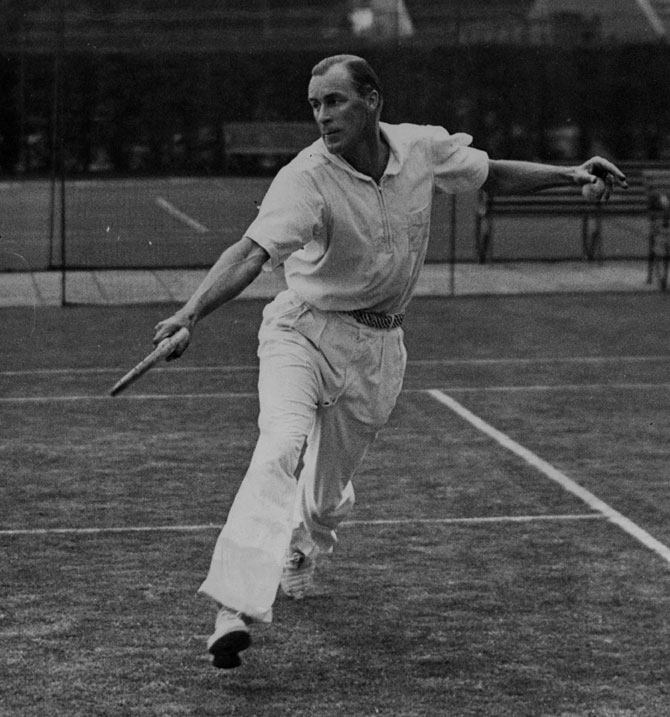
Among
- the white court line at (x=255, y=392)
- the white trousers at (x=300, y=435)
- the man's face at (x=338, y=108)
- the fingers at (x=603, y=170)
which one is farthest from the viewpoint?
the white court line at (x=255, y=392)

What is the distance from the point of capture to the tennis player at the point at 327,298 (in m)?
5.66

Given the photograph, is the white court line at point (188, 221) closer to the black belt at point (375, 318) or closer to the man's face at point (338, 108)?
the black belt at point (375, 318)

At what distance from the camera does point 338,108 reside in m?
6.08

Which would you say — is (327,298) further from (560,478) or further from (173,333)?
(560,478)

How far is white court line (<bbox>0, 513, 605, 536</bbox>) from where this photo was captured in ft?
26.2

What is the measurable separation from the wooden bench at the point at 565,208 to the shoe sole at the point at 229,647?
1499 cm

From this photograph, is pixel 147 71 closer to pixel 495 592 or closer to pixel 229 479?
pixel 229 479

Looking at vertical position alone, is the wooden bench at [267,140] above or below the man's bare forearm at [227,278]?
below

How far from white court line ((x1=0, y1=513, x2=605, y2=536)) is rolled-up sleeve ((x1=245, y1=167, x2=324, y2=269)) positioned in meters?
2.36

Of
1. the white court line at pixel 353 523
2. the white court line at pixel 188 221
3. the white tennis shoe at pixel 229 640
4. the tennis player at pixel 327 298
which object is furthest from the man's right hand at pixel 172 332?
the white court line at pixel 188 221

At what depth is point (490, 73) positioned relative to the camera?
2117 cm

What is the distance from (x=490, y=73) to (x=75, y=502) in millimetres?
13462

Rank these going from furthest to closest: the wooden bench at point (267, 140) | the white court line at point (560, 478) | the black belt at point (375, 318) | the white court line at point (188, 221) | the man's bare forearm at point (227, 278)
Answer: the wooden bench at point (267, 140), the white court line at point (188, 221), the white court line at point (560, 478), the black belt at point (375, 318), the man's bare forearm at point (227, 278)

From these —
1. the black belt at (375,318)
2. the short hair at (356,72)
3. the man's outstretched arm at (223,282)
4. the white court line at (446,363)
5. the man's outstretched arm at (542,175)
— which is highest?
the short hair at (356,72)
